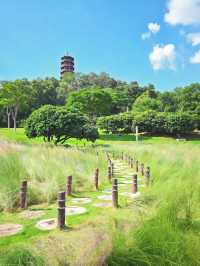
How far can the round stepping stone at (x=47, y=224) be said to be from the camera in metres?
3.86

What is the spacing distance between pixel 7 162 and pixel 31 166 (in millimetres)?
650

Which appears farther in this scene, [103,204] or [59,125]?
[59,125]

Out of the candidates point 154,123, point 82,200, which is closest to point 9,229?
point 82,200

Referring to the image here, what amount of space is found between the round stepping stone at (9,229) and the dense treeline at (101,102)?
72.7ft

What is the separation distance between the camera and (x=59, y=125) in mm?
23031

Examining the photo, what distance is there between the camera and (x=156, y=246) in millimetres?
2795

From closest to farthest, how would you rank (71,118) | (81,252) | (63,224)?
(81,252) → (63,224) → (71,118)

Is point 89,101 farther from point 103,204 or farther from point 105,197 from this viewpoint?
point 103,204

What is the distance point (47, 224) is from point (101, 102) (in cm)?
4093

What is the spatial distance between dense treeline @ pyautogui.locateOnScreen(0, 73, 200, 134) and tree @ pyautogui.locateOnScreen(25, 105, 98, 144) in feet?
6.87

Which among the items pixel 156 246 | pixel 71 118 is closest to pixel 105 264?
pixel 156 246

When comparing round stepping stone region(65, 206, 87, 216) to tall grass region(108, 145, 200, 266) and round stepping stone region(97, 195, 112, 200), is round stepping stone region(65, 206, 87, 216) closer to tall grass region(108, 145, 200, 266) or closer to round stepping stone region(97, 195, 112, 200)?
round stepping stone region(97, 195, 112, 200)

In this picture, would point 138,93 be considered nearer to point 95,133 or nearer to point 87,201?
point 95,133

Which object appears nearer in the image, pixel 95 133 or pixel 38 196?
pixel 38 196
